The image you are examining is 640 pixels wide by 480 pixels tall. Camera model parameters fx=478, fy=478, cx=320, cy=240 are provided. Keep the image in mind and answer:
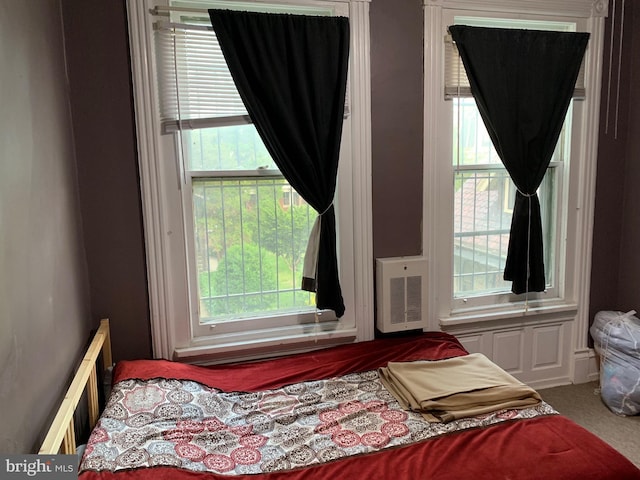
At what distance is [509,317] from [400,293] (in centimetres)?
80

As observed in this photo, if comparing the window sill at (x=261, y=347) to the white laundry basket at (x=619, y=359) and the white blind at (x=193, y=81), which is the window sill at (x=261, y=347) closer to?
the white blind at (x=193, y=81)

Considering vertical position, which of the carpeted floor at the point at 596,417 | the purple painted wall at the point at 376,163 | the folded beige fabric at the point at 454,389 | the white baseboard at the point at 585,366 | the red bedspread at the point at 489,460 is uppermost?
the purple painted wall at the point at 376,163

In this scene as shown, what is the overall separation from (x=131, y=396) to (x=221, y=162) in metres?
1.17

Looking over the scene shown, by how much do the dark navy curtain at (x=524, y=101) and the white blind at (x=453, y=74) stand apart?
0.04m

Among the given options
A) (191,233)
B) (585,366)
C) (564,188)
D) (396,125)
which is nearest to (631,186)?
(564,188)

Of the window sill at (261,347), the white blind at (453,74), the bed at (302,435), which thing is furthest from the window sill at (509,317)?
the white blind at (453,74)

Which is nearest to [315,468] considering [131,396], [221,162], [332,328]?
[131,396]

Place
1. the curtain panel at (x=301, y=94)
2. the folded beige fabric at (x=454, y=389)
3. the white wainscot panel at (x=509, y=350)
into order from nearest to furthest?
the folded beige fabric at (x=454, y=389) → the curtain panel at (x=301, y=94) → the white wainscot panel at (x=509, y=350)

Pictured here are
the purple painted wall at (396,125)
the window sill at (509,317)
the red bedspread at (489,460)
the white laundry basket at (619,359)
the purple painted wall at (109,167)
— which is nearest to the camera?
the red bedspread at (489,460)

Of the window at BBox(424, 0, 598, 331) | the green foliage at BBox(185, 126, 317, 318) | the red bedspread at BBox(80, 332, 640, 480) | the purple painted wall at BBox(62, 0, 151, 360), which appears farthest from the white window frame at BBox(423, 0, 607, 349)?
the purple painted wall at BBox(62, 0, 151, 360)

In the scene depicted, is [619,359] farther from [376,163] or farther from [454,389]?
[376,163]

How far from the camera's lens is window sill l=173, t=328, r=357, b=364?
96.8 inches

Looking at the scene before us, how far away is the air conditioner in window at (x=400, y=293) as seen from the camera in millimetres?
2635

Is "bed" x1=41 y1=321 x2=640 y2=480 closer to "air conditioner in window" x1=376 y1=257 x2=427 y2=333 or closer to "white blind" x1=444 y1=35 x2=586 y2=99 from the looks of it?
"air conditioner in window" x1=376 y1=257 x2=427 y2=333
